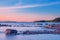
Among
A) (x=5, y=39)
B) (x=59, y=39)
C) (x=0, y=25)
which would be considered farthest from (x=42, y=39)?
(x=0, y=25)

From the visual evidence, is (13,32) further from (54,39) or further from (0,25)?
(0,25)

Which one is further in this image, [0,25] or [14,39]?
[0,25]

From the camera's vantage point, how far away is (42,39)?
7.53m

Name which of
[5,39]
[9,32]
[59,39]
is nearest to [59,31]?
[59,39]

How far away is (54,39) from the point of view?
302 inches

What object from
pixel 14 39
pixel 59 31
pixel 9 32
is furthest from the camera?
pixel 59 31

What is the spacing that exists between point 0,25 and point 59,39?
7.35 meters

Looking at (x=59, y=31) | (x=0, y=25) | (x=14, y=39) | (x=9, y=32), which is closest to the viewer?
(x=14, y=39)

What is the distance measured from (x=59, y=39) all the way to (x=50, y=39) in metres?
0.46

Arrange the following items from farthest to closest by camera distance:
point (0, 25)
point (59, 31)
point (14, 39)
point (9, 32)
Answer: point (0, 25), point (59, 31), point (9, 32), point (14, 39)

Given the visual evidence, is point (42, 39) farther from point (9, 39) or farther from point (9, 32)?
point (9, 32)

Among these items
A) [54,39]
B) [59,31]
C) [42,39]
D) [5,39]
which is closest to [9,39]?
[5,39]

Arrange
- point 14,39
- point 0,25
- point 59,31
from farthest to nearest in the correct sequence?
1. point 0,25
2. point 59,31
3. point 14,39

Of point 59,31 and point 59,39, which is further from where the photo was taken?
point 59,31
